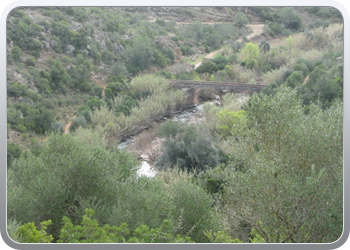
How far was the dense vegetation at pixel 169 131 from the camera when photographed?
22.6 feet

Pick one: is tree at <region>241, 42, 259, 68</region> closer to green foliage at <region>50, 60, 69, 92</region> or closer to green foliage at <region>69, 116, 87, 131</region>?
green foliage at <region>50, 60, 69, 92</region>

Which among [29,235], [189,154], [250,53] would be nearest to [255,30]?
[250,53]

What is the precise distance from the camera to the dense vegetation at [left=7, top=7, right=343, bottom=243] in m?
6.90

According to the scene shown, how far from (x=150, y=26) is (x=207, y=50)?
545cm

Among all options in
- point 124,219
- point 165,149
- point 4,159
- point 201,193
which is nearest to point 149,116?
point 165,149

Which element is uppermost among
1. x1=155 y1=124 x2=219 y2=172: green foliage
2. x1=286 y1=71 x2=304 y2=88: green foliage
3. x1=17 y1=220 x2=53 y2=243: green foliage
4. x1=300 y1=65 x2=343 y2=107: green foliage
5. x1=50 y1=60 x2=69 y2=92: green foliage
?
x1=17 y1=220 x2=53 y2=243: green foliage

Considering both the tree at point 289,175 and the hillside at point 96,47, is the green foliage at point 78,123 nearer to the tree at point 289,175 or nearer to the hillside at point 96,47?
the hillside at point 96,47

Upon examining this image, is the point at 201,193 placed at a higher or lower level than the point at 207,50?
higher

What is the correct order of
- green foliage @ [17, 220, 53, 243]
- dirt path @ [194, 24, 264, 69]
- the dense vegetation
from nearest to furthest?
green foliage @ [17, 220, 53, 243], the dense vegetation, dirt path @ [194, 24, 264, 69]

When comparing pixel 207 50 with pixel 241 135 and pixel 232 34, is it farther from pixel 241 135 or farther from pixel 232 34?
pixel 241 135

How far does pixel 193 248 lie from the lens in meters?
5.04

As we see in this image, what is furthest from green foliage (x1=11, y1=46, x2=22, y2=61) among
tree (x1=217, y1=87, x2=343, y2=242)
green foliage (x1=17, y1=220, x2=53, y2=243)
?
green foliage (x1=17, y1=220, x2=53, y2=243)

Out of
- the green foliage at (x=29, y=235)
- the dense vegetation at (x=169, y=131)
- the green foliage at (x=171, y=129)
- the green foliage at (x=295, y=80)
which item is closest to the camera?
the green foliage at (x=29, y=235)

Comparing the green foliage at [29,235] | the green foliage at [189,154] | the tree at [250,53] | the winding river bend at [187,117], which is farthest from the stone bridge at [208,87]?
the green foliage at [29,235]
